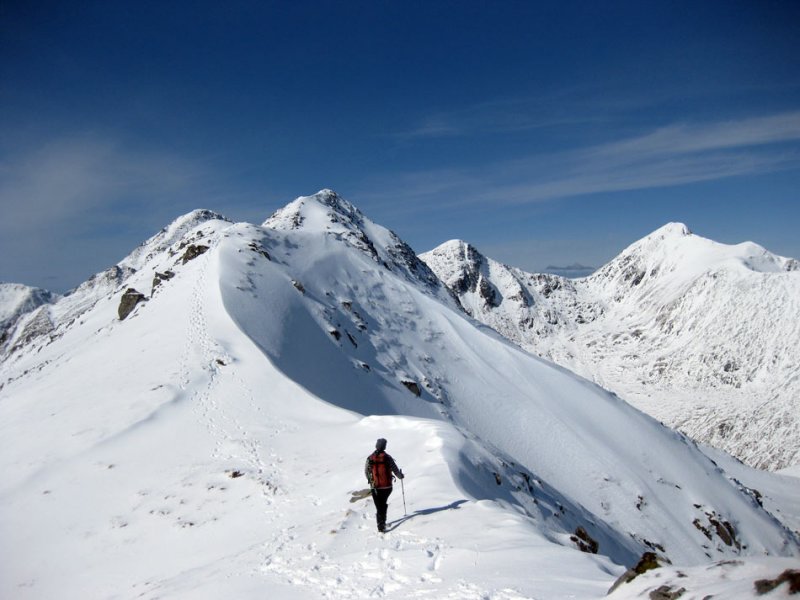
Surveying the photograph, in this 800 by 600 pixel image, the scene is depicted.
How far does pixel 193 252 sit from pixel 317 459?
5096 centimetres

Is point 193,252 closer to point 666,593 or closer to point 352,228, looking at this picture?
point 666,593

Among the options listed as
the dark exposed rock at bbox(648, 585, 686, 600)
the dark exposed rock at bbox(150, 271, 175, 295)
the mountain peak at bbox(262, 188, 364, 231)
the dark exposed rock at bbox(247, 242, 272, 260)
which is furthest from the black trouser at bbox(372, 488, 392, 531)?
the mountain peak at bbox(262, 188, 364, 231)

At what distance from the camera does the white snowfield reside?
11.7 metres

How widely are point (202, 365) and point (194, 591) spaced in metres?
22.5

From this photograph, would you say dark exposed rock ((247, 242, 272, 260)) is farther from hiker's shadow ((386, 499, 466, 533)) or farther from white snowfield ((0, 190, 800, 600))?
hiker's shadow ((386, 499, 466, 533))

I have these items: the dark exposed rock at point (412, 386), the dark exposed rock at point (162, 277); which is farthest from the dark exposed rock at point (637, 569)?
the dark exposed rock at point (162, 277)

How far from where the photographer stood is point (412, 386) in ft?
176

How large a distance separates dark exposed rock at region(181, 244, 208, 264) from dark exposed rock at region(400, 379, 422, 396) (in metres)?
31.0

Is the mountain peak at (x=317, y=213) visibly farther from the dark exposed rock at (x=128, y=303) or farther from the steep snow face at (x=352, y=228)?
the dark exposed rock at (x=128, y=303)

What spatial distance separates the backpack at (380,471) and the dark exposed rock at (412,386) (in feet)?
131

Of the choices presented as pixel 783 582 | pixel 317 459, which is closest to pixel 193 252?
pixel 317 459

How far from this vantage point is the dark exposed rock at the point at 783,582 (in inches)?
214

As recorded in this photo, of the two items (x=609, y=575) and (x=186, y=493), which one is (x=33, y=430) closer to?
(x=186, y=493)

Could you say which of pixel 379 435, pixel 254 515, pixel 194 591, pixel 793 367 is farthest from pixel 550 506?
pixel 793 367
